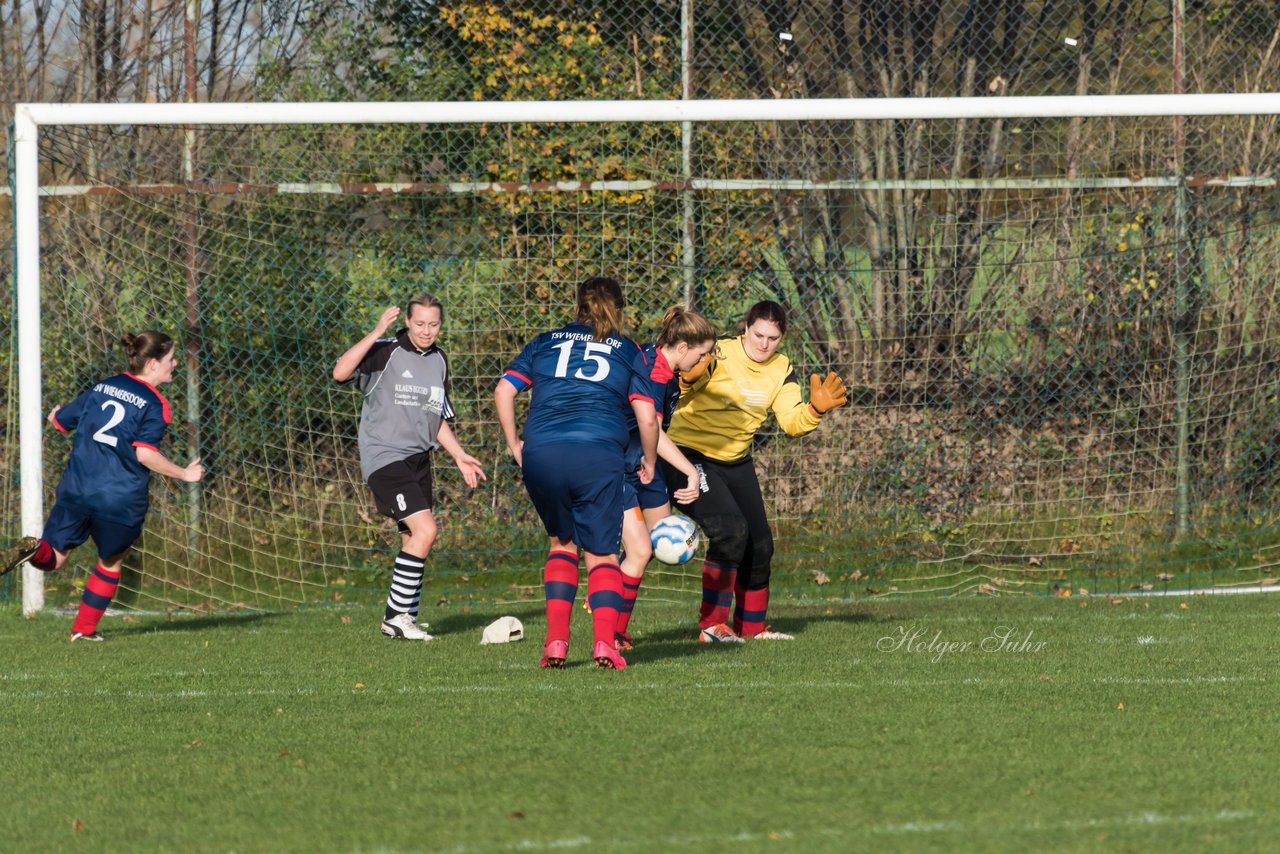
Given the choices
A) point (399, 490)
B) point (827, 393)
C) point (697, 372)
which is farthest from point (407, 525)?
point (827, 393)

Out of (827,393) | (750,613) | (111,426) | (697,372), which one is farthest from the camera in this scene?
(111,426)

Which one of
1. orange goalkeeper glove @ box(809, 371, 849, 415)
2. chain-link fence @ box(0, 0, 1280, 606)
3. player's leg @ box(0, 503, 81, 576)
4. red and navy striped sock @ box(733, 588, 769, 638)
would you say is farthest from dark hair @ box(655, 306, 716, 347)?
player's leg @ box(0, 503, 81, 576)

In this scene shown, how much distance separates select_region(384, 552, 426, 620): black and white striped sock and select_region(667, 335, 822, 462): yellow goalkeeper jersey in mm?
1576

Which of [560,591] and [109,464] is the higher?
[109,464]

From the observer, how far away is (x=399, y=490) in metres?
8.07

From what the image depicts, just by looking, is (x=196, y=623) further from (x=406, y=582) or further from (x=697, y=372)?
(x=697, y=372)

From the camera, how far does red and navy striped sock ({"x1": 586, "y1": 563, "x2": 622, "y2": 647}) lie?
6.59 meters

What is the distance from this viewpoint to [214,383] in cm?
1005

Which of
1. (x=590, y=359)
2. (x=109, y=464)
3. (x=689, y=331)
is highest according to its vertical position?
(x=689, y=331)

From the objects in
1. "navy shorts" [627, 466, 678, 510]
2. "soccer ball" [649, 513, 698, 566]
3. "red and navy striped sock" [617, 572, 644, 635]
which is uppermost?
Answer: "navy shorts" [627, 466, 678, 510]

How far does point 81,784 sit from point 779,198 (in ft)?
22.2

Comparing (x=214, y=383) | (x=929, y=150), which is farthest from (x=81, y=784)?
(x=929, y=150)

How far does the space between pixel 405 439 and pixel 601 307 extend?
1.94 m

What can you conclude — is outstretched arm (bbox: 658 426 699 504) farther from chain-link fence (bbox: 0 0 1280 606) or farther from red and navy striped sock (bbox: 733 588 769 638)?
chain-link fence (bbox: 0 0 1280 606)
